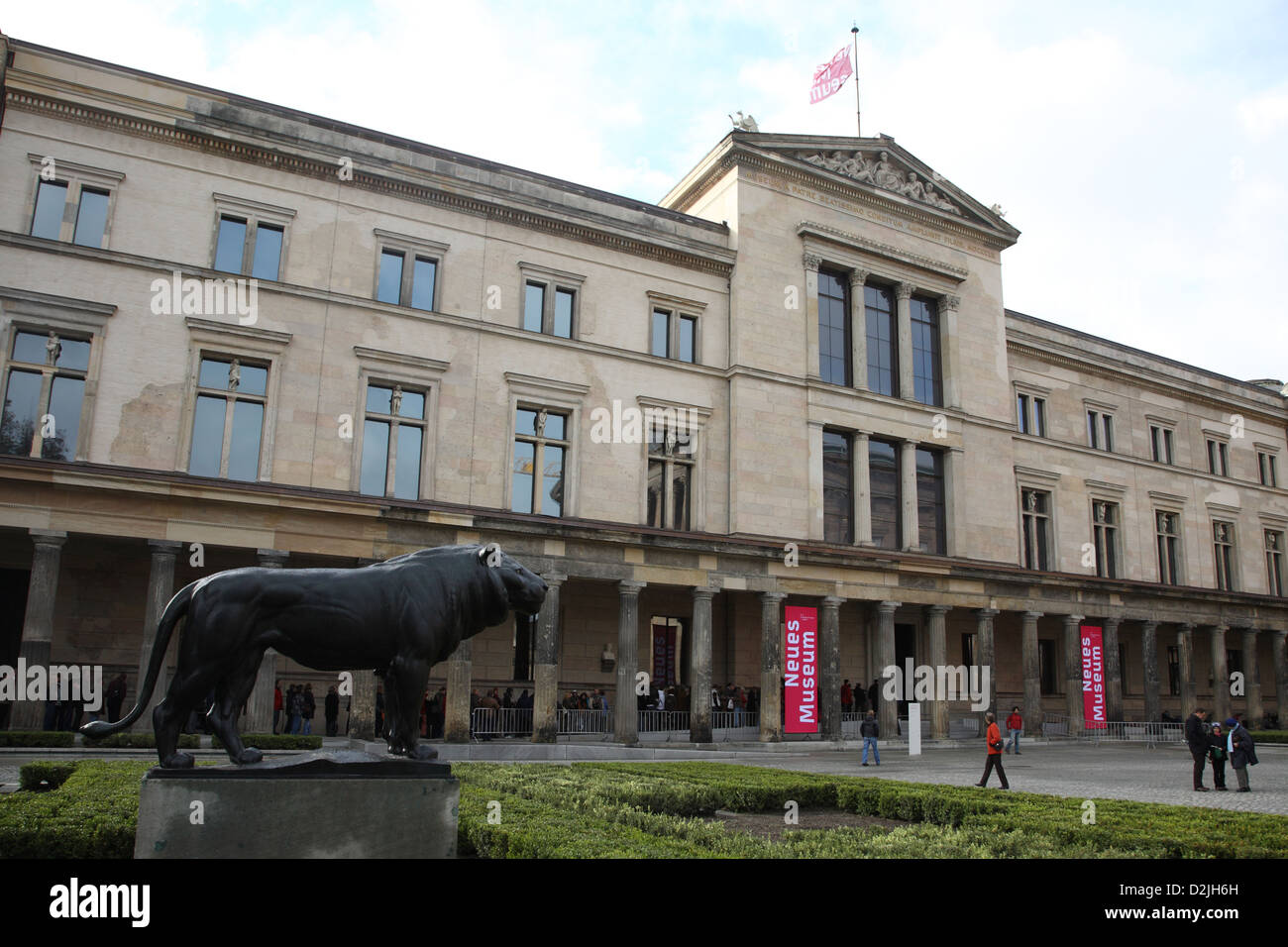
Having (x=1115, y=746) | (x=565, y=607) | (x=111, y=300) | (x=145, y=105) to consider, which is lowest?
(x=1115, y=746)

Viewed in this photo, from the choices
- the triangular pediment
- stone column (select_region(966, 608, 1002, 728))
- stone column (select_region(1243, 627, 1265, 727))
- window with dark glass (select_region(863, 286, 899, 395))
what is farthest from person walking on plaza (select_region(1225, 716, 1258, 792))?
stone column (select_region(1243, 627, 1265, 727))

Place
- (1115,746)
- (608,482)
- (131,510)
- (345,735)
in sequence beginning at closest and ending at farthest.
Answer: (131,510) → (345,735) → (608,482) → (1115,746)

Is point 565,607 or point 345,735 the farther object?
point 565,607

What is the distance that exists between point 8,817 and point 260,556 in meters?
16.5

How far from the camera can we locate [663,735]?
31812mm

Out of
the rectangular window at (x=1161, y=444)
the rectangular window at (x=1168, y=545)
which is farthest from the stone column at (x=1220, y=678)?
the rectangular window at (x=1161, y=444)

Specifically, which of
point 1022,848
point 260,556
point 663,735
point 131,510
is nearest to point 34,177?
point 131,510

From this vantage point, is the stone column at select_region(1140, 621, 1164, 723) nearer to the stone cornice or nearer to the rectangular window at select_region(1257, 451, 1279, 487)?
the rectangular window at select_region(1257, 451, 1279, 487)

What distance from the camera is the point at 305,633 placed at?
8656 mm

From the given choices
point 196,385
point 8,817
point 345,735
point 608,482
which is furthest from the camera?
point 608,482

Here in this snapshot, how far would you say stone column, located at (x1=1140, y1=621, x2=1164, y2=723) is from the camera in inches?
1601

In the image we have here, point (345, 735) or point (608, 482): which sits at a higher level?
point (608, 482)

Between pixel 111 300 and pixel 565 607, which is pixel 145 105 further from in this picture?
pixel 565 607

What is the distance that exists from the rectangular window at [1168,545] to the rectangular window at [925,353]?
15.7m
